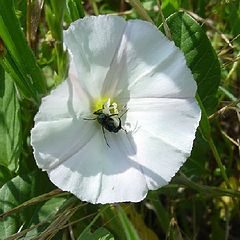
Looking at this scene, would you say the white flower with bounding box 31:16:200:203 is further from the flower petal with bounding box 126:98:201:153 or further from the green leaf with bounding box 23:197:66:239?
the green leaf with bounding box 23:197:66:239

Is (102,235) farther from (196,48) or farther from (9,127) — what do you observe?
(196,48)

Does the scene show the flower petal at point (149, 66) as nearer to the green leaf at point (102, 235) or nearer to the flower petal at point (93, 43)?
the flower petal at point (93, 43)

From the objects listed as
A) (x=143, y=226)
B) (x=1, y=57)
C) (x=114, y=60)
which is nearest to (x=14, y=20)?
(x=1, y=57)

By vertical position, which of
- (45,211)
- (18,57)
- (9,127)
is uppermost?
(18,57)

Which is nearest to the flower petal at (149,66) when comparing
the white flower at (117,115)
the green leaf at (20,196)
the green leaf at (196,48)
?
the white flower at (117,115)

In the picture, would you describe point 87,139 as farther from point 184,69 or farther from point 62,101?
point 184,69

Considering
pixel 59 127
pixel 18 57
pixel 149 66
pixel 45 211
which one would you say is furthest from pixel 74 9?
pixel 45 211

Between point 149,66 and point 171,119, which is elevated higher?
point 149,66
